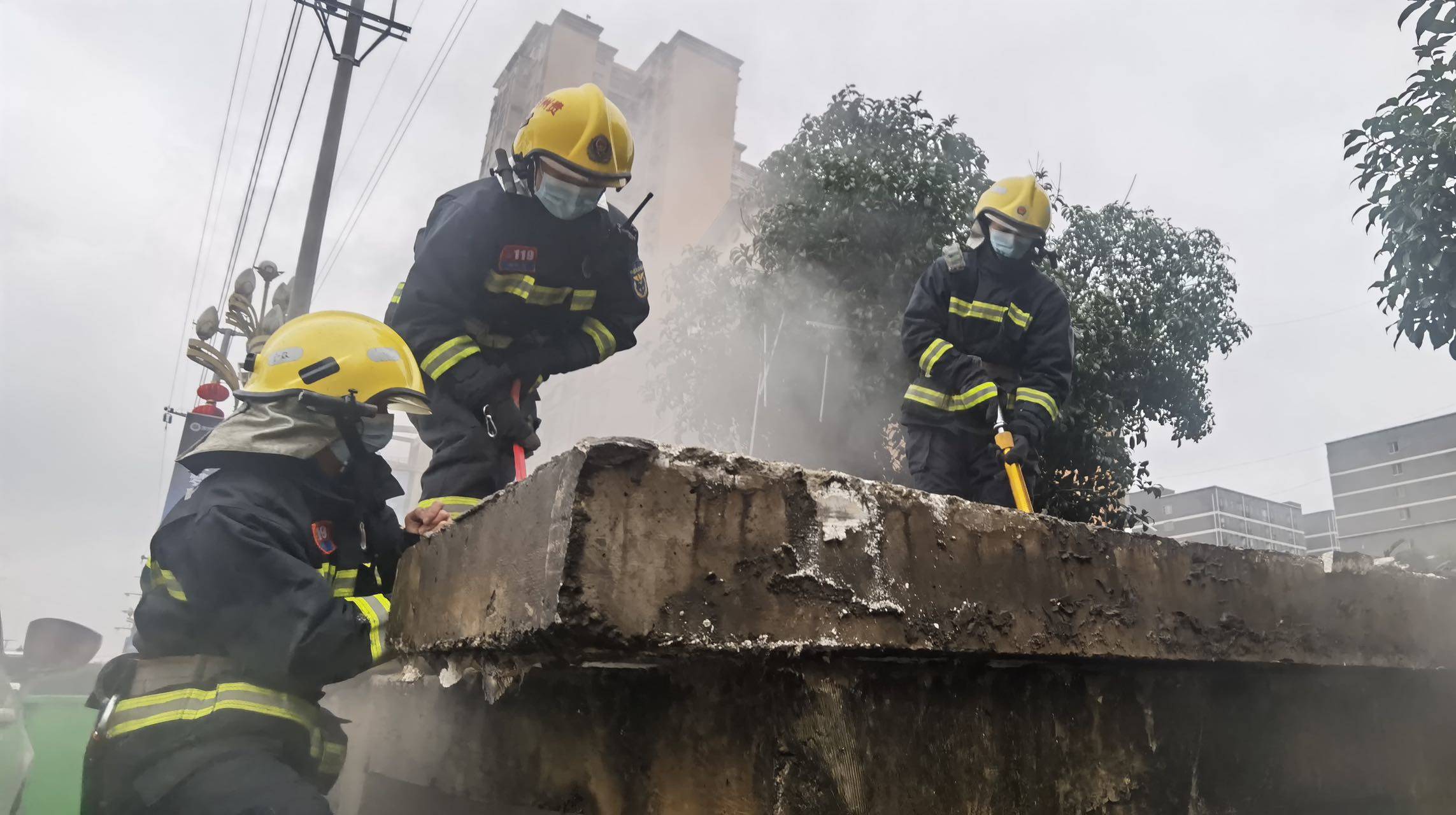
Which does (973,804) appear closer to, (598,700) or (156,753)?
(598,700)

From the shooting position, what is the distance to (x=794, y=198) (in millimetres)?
8852

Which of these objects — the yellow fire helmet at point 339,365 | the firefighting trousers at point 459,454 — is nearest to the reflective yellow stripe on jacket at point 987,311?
the firefighting trousers at point 459,454

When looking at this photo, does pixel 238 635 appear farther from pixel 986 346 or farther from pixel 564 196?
pixel 986 346

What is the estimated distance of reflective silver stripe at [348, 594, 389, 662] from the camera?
67.8 inches

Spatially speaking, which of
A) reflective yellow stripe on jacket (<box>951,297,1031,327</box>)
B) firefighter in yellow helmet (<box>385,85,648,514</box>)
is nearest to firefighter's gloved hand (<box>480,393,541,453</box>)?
firefighter in yellow helmet (<box>385,85,648,514</box>)

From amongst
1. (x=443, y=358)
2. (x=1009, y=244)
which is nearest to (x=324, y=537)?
(x=443, y=358)

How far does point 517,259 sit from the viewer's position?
2.81 m

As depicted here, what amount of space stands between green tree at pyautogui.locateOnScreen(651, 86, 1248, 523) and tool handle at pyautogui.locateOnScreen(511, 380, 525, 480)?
5881mm

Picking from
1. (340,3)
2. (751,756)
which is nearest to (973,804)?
(751,756)

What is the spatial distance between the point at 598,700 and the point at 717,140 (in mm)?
23834

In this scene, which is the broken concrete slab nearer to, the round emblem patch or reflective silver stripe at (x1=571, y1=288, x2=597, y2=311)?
reflective silver stripe at (x1=571, y1=288, x2=597, y2=311)

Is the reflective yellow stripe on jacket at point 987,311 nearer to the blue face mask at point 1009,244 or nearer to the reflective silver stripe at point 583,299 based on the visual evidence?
the blue face mask at point 1009,244

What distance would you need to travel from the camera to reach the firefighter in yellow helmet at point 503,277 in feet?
8.97

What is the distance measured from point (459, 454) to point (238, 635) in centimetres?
107
